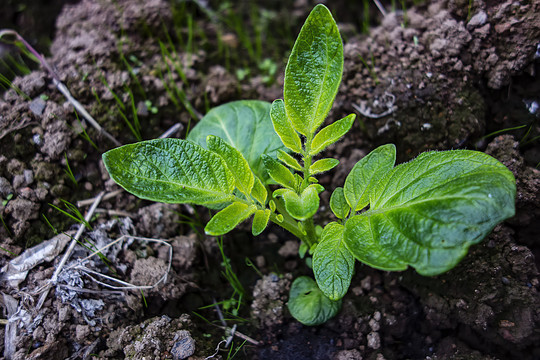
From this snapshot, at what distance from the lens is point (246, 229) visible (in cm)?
204

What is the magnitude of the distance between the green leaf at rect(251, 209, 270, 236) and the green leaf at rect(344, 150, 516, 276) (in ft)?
0.99

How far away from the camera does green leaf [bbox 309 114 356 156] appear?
1.49 m

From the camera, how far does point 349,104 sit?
2.11 meters

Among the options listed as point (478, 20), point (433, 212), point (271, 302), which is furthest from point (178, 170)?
point (478, 20)

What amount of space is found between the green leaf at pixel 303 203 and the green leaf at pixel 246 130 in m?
0.32

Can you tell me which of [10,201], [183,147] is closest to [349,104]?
[183,147]

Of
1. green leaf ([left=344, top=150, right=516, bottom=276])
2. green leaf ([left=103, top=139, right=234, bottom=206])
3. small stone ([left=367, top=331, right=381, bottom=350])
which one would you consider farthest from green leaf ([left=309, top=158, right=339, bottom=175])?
small stone ([left=367, top=331, right=381, bottom=350])

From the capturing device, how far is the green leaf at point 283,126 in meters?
1.56

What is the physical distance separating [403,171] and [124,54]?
1.69m

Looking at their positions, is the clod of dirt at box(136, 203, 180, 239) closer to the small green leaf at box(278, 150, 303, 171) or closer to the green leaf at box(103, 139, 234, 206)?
the green leaf at box(103, 139, 234, 206)

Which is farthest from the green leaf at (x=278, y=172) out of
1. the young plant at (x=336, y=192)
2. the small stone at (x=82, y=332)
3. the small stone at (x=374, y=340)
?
the small stone at (x=82, y=332)

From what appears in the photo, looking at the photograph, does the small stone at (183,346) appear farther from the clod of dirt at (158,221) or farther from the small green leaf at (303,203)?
the small green leaf at (303,203)

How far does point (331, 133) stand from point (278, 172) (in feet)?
0.82

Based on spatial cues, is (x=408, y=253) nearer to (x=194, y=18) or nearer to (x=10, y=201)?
(x=10, y=201)
